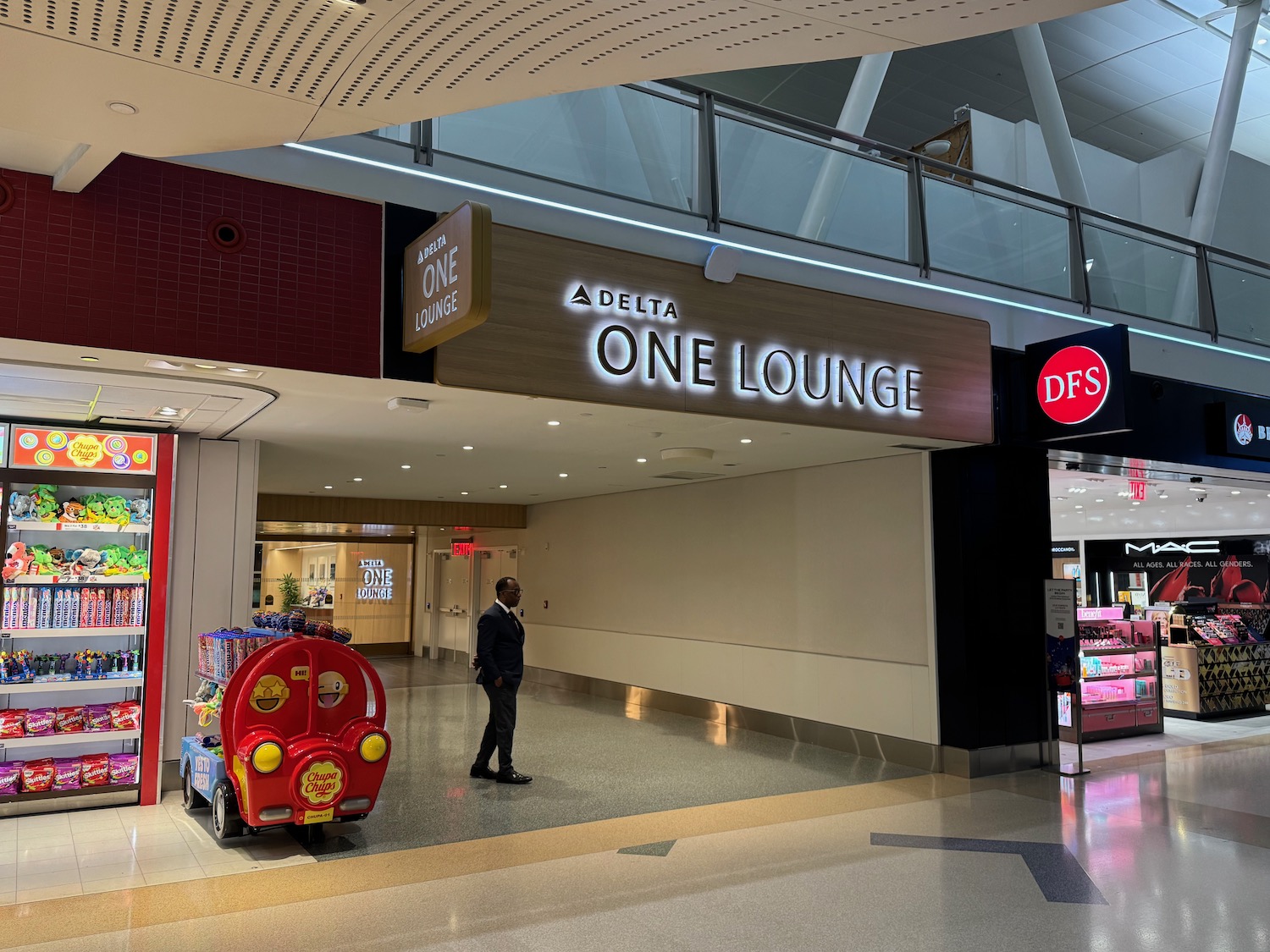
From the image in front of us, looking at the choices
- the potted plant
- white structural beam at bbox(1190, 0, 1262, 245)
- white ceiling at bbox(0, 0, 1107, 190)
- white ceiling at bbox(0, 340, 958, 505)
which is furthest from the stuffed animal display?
white structural beam at bbox(1190, 0, 1262, 245)

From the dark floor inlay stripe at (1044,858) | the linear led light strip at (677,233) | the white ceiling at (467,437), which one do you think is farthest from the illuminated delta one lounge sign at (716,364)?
the dark floor inlay stripe at (1044,858)

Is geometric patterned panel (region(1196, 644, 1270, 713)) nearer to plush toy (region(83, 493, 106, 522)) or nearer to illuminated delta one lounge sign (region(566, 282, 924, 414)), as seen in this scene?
illuminated delta one lounge sign (region(566, 282, 924, 414))

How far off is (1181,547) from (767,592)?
12.7 meters

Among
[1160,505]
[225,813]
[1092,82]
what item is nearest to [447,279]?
[225,813]

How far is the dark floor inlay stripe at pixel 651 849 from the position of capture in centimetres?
545

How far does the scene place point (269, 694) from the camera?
211 inches

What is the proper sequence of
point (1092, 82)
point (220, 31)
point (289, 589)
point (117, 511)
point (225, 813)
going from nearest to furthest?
point (220, 31), point (225, 813), point (117, 511), point (1092, 82), point (289, 589)

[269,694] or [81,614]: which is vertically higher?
[81,614]

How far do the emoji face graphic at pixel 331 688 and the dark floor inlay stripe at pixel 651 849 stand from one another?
1.92 meters

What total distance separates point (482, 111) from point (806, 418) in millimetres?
2913

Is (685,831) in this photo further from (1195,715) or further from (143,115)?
(1195,715)

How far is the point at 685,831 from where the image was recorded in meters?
Result: 5.92

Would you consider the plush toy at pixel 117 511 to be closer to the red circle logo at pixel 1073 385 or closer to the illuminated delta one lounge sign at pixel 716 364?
the illuminated delta one lounge sign at pixel 716 364

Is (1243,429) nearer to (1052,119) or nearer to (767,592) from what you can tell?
(1052,119)
